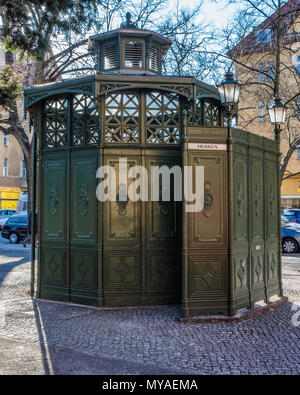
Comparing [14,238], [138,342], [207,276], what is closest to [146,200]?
[207,276]

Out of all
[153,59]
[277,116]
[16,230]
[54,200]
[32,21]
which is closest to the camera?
[54,200]

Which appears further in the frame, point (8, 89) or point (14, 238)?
point (14, 238)

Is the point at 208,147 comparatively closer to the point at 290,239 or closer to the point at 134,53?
the point at 134,53

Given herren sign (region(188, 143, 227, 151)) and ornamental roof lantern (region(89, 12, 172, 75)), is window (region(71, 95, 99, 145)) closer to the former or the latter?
ornamental roof lantern (region(89, 12, 172, 75))

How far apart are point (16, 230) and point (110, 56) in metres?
17.5

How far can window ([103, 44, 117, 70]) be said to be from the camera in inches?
373

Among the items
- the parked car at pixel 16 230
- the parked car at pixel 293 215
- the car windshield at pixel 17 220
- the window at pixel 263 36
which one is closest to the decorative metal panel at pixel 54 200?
the window at pixel 263 36

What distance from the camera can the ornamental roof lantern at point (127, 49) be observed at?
30.6ft

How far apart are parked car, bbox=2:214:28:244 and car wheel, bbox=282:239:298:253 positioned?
13.6 meters

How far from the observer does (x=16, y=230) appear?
25.1 meters

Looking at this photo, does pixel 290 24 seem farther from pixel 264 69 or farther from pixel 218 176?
pixel 218 176

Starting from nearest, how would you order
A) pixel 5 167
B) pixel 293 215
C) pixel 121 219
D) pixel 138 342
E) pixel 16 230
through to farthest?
pixel 138 342 → pixel 121 219 → pixel 16 230 → pixel 293 215 → pixel 5 167

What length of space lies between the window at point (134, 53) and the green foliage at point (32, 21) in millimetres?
1364
